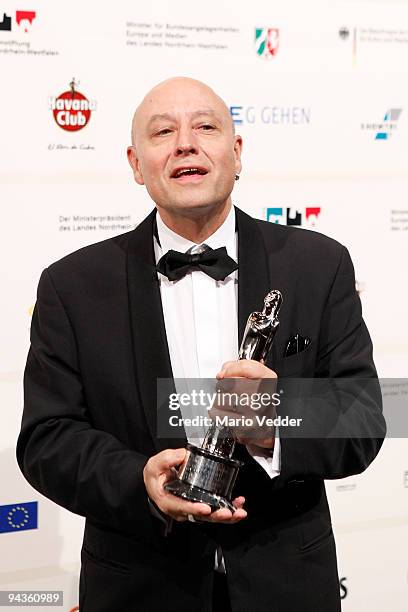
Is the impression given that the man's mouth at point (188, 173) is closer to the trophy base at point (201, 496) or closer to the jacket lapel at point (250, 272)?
the jacket lapel at point (250, 272)

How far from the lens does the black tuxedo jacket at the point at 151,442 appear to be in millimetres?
1688

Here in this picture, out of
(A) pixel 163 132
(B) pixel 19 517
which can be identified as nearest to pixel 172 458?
(A) pixel 163 132

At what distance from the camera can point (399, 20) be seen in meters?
3.04

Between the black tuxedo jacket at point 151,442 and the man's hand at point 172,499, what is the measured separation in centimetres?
8

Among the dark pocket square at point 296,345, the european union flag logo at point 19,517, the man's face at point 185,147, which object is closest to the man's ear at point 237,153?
the man's face at point 185,147

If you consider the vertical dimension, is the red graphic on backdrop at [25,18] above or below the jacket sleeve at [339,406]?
above

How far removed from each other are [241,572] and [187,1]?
1797mm

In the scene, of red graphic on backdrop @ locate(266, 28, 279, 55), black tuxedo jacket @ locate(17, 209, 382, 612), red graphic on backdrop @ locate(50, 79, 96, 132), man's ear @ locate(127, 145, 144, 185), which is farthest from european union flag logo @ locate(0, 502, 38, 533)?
red graphic on backdrop @ locate(266, 28, 279, 55)

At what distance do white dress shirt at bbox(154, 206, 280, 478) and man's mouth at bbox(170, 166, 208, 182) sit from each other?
0.49 feet

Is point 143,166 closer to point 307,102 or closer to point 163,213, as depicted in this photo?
point 163,213

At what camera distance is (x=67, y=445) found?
1.70 metres

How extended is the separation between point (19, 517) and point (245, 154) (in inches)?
53.6

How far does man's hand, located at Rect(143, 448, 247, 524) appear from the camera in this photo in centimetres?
146

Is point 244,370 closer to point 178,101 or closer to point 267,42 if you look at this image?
point 178,101
